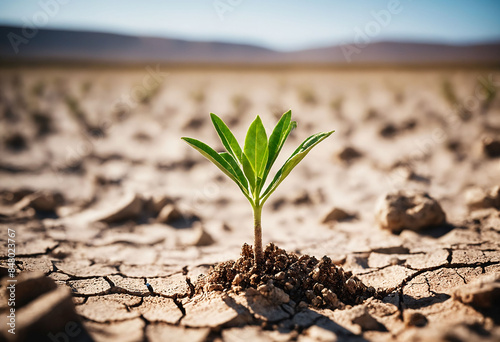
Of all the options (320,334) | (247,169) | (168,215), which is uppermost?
(247,169)

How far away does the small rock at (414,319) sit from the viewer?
148cm

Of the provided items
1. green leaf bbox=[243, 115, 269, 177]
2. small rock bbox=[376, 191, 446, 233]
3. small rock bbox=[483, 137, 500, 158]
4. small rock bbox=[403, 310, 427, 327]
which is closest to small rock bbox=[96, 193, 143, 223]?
green leaf bbox=[243, 115, 269, 177]

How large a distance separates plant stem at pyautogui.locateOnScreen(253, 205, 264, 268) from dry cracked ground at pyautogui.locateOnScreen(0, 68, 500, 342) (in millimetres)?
231

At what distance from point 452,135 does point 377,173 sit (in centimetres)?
148

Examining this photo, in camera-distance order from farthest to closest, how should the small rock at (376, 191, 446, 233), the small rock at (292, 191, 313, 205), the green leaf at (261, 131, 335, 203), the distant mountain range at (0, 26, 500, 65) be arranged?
the distant mountain range at (0, 26, 500, 65)
the small rock at (292, 191, 313, 205)
the small rock at (376, 191, 446, 233)
the green leaf at (261, 131, 335, 203)

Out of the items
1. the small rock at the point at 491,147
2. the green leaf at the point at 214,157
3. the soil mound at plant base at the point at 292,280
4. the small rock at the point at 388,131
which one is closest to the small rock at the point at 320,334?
the soil mound at plant base at the point at 292,280

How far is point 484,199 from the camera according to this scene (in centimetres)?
313

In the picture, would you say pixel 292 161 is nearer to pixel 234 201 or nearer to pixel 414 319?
pixel 414 319

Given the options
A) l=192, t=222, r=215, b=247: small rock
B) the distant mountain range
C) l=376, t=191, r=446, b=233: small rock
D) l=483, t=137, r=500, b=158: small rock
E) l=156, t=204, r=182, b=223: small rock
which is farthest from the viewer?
the distant mountain range

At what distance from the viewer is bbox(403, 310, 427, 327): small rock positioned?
148cm

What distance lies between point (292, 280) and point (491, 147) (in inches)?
155

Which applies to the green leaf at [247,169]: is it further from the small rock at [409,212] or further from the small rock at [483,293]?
the small rock at [409,212]

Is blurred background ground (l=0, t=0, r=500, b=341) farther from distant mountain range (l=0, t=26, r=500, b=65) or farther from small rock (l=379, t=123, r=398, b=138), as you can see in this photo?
distant mountain range (l=0, t=26, r=500, b=65)

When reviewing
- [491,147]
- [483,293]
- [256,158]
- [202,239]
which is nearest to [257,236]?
[256,158]
